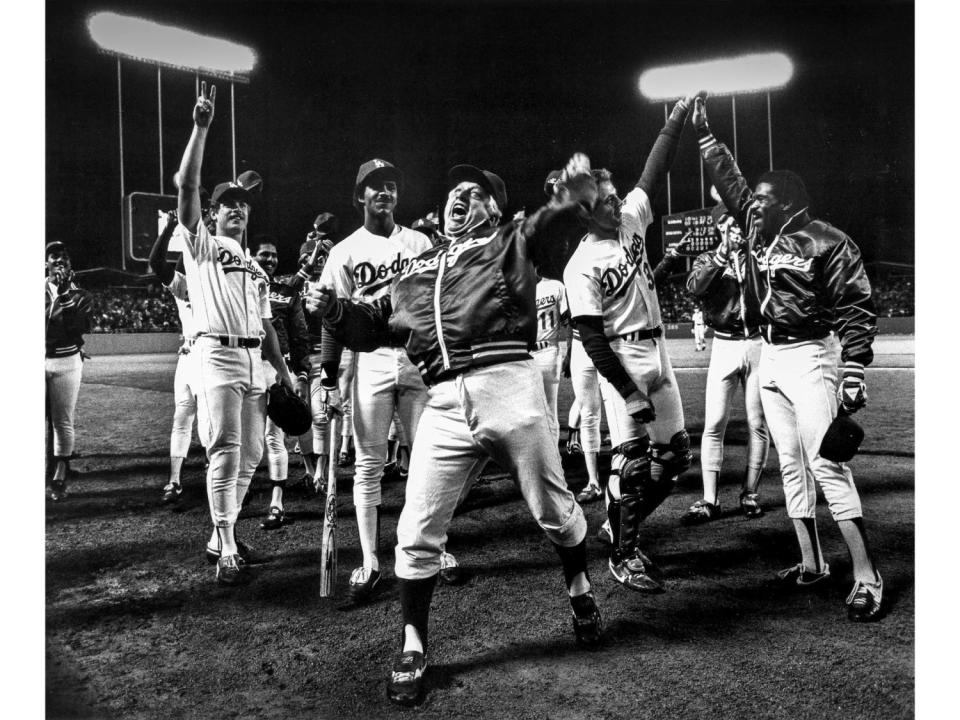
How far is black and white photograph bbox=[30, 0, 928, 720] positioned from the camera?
261 cm

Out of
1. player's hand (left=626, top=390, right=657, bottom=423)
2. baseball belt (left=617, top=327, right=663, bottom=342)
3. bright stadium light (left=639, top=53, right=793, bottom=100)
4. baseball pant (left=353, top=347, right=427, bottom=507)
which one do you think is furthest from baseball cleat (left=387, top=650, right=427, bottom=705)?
bright stadium light (left=639, top=53, right=793, bottom=100)

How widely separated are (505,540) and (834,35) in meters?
2.78

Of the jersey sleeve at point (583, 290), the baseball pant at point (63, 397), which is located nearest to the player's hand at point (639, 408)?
the jersey sleeve at point (583, 290)

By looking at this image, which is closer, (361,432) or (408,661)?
(408,661)

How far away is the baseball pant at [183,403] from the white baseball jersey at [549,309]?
6.89 ft

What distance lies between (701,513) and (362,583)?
188cm

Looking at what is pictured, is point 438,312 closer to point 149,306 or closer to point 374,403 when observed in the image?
point 374,403

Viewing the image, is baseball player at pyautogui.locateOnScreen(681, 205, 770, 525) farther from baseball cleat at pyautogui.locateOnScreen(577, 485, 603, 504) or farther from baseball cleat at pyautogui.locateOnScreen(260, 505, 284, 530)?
baseball cleat at pyautogui.locateOnScreen(260, 505, 284, 530)

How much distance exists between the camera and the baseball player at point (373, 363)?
291cm

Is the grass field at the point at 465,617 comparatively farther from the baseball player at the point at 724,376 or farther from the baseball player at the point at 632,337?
the baseball player at the point at 632,337

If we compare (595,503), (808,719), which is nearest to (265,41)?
(595,503)

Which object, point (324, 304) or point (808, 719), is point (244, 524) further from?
point (808, 719)

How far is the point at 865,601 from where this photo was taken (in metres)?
2.62

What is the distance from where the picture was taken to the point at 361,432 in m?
2.93
